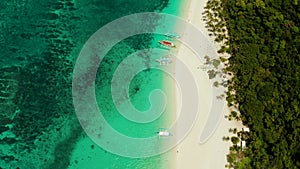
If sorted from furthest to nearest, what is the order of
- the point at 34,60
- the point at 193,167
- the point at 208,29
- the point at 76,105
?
the point at 208,29 < the point at 34,60 < the point at 76,105 < the point at 193,167

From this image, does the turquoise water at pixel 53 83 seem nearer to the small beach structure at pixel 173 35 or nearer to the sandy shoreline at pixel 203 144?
the small beach structure at pixel 173 35

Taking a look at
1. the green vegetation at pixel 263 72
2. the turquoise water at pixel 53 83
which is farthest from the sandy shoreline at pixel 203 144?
the turquoise water at pixel 53 83

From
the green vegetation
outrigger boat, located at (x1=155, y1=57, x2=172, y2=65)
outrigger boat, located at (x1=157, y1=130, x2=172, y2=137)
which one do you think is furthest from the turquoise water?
the green vegetation

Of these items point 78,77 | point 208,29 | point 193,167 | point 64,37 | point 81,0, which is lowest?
point 193,167

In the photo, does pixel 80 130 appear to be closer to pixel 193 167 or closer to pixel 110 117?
pixel 110 117

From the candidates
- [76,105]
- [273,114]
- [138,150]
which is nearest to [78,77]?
[76,105]

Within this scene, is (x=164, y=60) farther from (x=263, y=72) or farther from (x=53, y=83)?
(x=53, y=83)
